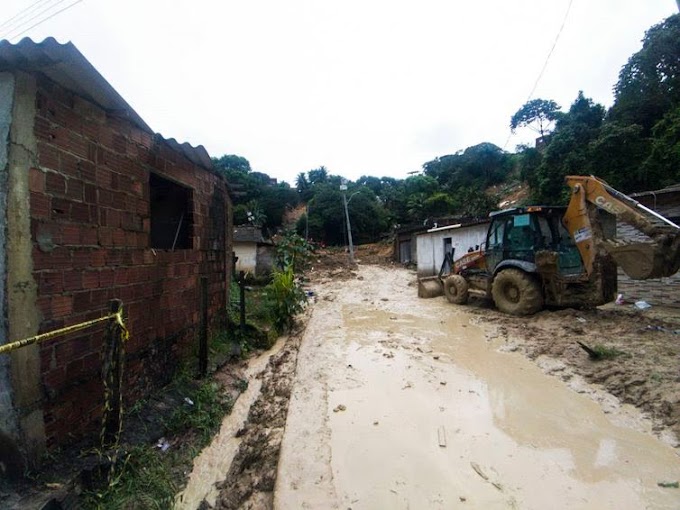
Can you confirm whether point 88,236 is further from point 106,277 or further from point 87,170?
point 87,170

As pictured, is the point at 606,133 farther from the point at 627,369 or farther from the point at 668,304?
the point at 627,369

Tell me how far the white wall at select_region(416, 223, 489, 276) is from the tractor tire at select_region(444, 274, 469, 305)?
5415 millimetres

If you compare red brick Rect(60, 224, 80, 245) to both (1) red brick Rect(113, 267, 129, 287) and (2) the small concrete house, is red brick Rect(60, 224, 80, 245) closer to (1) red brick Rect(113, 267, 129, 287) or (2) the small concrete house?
(1) red brick Rect(113, 267, 129, 287)

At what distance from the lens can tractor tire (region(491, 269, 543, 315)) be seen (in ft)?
23.0

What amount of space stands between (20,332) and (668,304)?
396 inches

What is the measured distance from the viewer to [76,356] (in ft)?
8.41

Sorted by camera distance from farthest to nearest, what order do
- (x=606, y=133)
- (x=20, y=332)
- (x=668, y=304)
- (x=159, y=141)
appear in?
(x=606, y=133) < (x=668, y=304) < (x=159, y=141) < (x=20, y=332)

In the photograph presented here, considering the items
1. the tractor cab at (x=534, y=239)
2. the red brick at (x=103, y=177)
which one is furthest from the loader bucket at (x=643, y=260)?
the red brick at (x=103, y=177)

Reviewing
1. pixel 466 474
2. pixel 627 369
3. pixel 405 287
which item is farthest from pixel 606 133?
pixel 466 474

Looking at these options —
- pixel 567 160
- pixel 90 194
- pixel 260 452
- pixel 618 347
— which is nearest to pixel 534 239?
pixel 618 347

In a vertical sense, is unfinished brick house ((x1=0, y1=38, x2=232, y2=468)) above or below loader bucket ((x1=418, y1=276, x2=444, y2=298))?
above

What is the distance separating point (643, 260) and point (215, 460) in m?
6.31

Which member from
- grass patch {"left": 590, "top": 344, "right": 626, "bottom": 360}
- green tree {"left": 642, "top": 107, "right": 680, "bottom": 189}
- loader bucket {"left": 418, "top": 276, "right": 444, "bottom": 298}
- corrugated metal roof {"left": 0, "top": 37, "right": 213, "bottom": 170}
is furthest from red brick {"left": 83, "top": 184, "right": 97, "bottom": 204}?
green tree {"left": 642, "top": 107, "right": 680, "bottom": 189}

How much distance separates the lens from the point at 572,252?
6.78 meters
